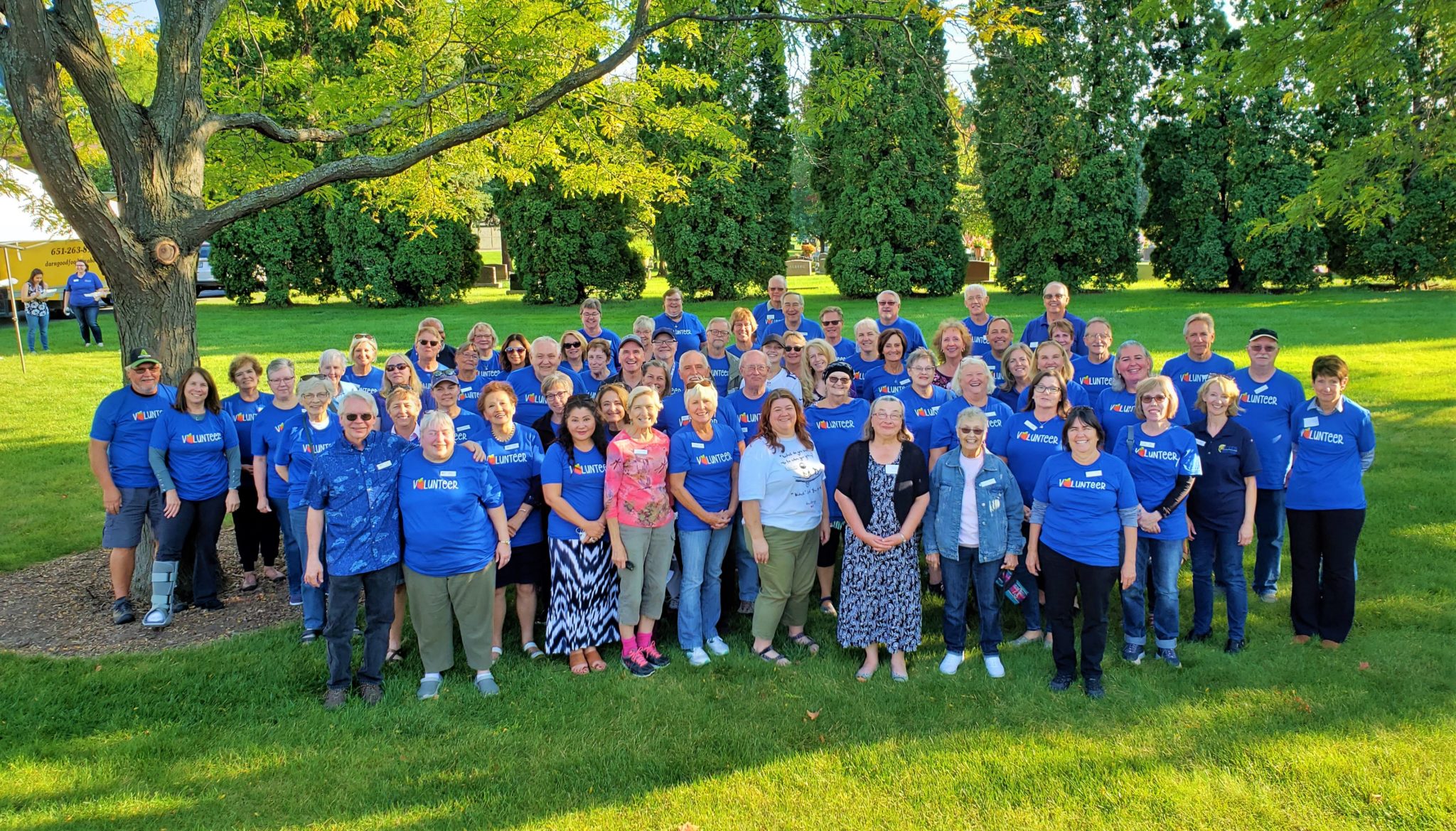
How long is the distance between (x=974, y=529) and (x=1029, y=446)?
782 mm

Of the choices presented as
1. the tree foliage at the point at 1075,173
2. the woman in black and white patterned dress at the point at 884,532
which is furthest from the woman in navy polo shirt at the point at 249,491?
the tree foliage at the point at 1075,173

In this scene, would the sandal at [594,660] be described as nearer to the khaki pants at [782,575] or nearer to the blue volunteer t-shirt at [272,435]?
the khaki pants at [782,575]

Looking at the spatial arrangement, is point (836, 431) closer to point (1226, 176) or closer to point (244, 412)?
point (244, 412)

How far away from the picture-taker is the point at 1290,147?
2391 centimetres

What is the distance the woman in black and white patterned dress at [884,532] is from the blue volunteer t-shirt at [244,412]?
14.6 feet

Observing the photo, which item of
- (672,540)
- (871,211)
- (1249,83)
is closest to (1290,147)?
(871,211)

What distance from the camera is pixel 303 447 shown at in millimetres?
5664

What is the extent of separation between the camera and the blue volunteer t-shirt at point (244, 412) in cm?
665

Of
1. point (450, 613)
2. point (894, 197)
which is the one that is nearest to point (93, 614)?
point (450, 613)

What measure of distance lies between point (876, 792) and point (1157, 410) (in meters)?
2.79

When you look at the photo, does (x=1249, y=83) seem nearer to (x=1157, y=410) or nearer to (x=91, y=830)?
(x=1157, y=410)

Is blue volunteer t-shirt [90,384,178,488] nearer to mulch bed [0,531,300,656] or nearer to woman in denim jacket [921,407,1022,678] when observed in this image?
mulch bed [0,531,300,656]

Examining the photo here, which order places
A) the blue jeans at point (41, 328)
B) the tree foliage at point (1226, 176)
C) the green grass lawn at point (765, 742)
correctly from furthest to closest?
the tree foliage at point (1226, 176), the blue jeans at point (41, 328), the green grass lawn at point (765, 742)

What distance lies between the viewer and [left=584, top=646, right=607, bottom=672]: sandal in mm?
5461
